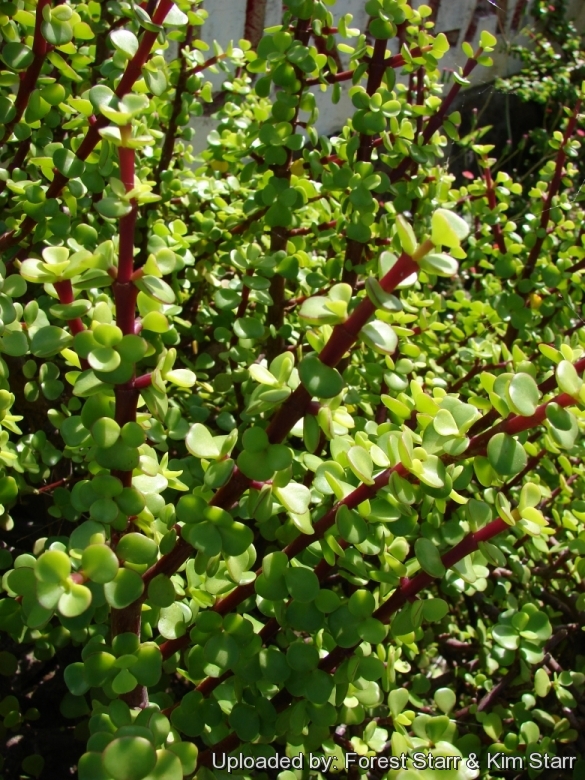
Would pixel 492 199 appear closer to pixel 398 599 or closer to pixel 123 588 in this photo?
pixel 398 599

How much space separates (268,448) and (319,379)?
0.28 ft

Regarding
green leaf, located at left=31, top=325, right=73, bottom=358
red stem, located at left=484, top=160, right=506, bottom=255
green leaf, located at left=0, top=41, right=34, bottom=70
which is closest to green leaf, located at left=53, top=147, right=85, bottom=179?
green leaf, located at left=0, top=41, right=34, bottom=70

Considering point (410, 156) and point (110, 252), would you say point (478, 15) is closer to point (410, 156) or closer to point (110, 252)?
point (410, 156)

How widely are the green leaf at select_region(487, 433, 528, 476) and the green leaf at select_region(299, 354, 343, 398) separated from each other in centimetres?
15

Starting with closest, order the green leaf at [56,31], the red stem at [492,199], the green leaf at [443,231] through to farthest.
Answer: the green leaf at [443,231] → the green leaf at [56,31] → the red stem at [492,199]

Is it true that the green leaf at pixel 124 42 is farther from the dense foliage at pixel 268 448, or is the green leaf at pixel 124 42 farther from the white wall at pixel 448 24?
the white wall at pixel 448 24

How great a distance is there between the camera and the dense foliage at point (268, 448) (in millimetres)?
576

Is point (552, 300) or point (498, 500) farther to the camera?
point (552, 300)

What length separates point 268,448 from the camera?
58 centimetres

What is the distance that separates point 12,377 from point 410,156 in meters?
0.76

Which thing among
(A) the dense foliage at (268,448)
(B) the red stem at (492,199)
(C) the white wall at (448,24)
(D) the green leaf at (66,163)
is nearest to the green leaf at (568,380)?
(A) the dense foliage at (268,448)

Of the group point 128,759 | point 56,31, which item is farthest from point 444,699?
point 56,31

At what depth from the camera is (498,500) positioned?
2.07 ft

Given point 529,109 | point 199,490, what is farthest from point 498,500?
point 529,109
